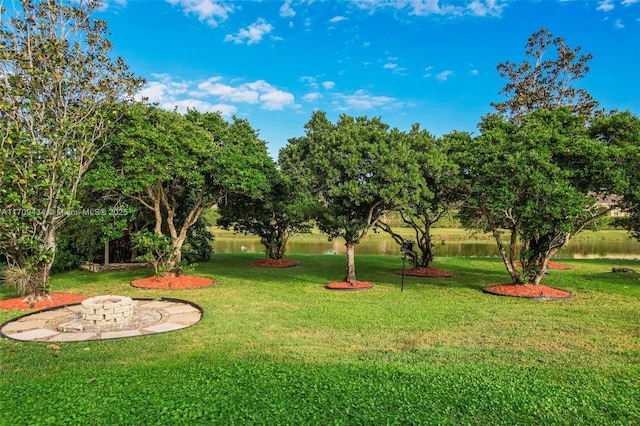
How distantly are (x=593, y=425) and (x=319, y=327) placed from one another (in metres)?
4.41

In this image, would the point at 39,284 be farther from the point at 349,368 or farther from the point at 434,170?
the point at 434,170

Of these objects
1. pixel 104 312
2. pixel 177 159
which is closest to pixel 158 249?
pixel 177 159

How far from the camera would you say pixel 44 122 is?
930 cm

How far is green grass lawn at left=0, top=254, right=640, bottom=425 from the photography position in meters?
4.03

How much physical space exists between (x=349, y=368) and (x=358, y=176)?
6.58m

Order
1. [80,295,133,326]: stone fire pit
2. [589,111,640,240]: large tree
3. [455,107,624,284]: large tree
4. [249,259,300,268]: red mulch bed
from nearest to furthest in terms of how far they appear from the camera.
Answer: [80,295,133,326]: stone fire pit < [589,111,640,240]: large tree < [455,107,624,284]: large tree < [249,259,300,268]: red mulch bed

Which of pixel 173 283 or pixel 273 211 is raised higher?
pixel 273 211

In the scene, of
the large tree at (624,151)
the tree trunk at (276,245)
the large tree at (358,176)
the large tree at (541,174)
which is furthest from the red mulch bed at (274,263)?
the large tree at (624,151)

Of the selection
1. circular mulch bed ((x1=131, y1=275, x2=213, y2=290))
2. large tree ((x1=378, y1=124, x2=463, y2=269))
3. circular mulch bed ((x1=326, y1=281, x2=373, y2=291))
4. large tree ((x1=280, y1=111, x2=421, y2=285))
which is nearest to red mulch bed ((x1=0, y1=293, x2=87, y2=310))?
circular mulch bed ((x1=131, y1=275, x2=213, y2=290))

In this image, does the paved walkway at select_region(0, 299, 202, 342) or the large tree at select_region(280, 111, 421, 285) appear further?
the large tree at select_region(280, 111, 421, 285)

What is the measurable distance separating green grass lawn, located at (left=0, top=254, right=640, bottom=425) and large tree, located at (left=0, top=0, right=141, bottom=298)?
1.85m

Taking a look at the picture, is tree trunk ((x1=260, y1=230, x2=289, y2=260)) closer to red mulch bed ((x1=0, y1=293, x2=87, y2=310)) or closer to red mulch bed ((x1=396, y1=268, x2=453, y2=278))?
red mulch bed ((x1=396, y1=268, x2=453, y2=278))

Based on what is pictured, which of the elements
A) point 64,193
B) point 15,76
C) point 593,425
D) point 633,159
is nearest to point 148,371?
point 593,425

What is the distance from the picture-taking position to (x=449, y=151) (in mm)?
11625
